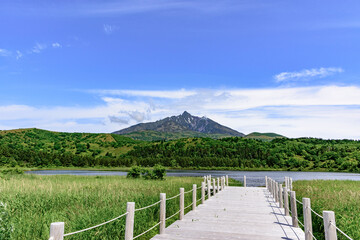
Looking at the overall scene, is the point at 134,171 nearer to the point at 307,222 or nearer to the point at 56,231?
→ the point at 307,222

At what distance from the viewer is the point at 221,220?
10477 millimetres

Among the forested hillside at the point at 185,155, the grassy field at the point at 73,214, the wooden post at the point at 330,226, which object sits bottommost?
the grassy field at the point at 73,214

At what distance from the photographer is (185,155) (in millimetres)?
153875

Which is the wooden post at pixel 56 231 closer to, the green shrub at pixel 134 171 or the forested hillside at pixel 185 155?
the green shrub at pixel 134 171

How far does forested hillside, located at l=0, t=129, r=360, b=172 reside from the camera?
11412cm

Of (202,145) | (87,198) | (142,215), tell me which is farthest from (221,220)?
(202,145)

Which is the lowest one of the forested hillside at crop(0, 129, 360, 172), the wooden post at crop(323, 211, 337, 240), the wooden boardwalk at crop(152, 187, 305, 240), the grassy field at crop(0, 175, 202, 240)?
the wooden boardwalk at crop(152, 187, 305, 240)

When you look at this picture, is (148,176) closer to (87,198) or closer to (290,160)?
(87,198)

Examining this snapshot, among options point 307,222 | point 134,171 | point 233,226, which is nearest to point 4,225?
point 233,226

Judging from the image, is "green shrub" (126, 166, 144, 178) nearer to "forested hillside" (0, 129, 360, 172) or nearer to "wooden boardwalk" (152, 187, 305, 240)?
"wooden boardwalk" (152, 187, 305, 240)

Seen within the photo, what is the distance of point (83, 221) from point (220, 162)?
124 metres

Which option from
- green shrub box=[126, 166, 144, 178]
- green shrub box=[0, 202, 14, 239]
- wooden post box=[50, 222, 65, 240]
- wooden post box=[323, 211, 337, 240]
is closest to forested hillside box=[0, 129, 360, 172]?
green shrub box=[126, 166, 144, 178]

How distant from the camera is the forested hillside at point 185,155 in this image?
114125mm

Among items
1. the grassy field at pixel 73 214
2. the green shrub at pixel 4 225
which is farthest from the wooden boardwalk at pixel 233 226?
the green shrub at pixel 4 225
